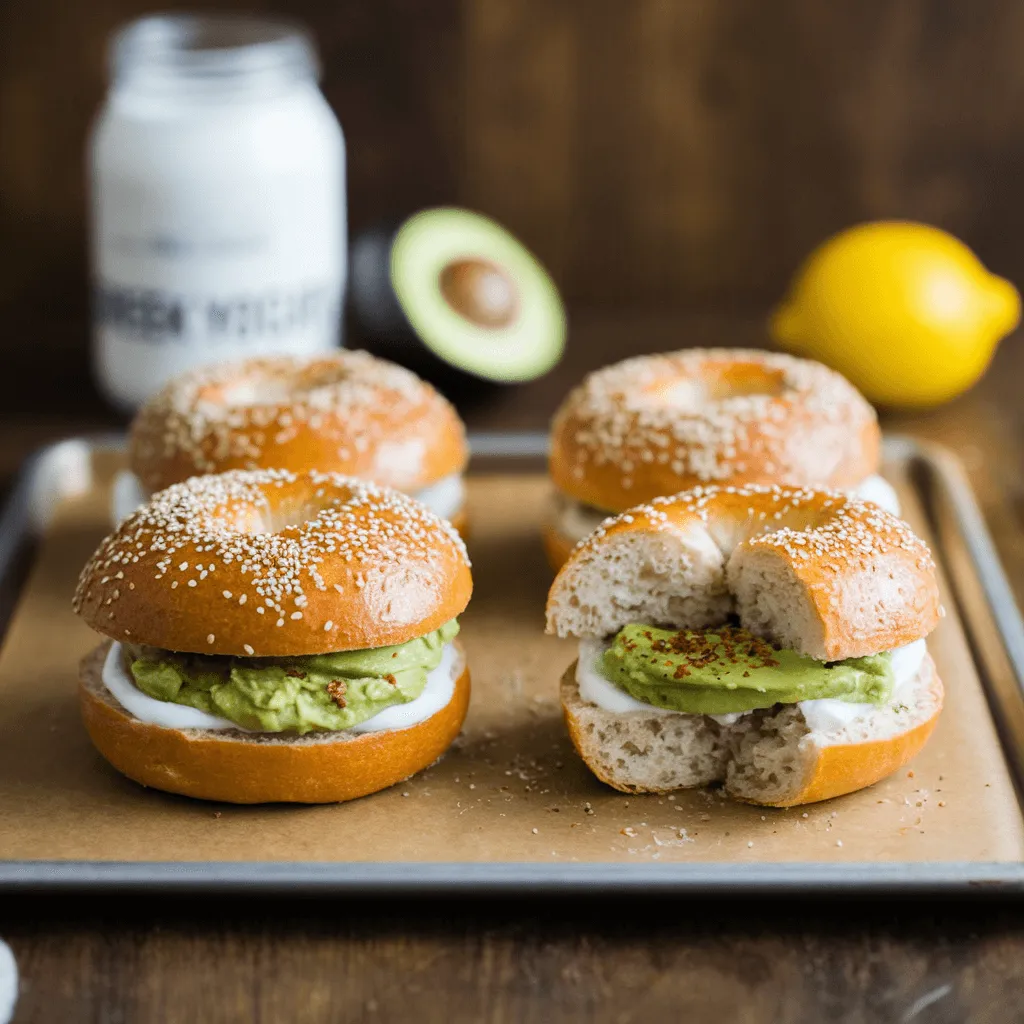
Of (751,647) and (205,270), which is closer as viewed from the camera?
(751,647)

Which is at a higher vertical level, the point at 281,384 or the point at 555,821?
the point at 281,384

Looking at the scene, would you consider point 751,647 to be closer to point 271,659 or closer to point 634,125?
point 271,659

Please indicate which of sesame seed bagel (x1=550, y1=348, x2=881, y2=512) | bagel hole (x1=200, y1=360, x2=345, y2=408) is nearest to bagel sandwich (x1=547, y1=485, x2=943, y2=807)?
sesame seed bagel (x1=550, y1=348, x2=881, y2=512)

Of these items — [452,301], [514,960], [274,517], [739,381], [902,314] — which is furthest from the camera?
[452,301]

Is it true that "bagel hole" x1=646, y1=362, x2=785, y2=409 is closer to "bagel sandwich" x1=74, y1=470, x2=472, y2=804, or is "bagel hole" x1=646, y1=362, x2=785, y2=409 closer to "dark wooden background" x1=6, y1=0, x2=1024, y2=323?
"bagel sandwich" x1=74, y1=470, x2=472, y2=804

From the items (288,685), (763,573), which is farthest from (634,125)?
(288,685)

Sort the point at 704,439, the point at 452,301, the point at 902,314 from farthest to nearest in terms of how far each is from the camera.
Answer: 1. the point at 452,301
2. the point at 902,314
3. the point at 704,439

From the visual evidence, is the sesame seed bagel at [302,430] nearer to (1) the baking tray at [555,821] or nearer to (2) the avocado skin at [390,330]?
(1) the baking tray at [555,821]
